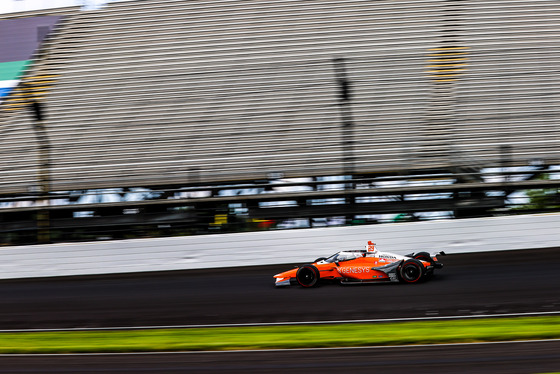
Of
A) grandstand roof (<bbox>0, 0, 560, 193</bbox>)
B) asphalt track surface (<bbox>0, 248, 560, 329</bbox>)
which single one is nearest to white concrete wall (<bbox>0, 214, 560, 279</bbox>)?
asphalt track surface (<bbox>0, 248, 560, 329</bbox>)

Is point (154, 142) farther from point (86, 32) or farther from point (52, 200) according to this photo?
point (86, 32)

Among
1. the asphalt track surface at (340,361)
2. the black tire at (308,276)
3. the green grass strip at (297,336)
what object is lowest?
the asphalt track surface at (340,361)

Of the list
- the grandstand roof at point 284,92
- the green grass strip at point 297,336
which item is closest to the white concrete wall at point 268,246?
the grandstand roof at point 284,92

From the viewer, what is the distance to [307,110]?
11.3m

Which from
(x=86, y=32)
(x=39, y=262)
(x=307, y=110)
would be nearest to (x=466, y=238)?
(x=307, y=110)

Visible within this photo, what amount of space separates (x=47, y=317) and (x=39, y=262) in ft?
8.68

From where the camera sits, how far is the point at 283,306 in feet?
23.5

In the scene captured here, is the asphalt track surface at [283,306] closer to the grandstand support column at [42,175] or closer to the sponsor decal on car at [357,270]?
the sponsor decal on car at [357,270]

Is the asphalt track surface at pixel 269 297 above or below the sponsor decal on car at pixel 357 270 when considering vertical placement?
below

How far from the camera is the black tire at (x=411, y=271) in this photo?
749cm

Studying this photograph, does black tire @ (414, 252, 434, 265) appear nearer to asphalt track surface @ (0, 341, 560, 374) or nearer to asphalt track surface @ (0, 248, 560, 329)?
asphalt track surface @ (0, 248, 560, 329)

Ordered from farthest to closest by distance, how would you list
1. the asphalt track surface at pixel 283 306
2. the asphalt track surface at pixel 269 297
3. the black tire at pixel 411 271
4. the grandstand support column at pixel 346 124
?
the grandstand support column at pixel 346 124
the black tire at pixel 411 271
the asphalt track surface at pixel 269 297
the asphalt track surface at pixel 283 306

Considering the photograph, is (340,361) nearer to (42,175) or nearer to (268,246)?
(268,246)

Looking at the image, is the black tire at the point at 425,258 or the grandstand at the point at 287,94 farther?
the grandstand at the point at 287,94
